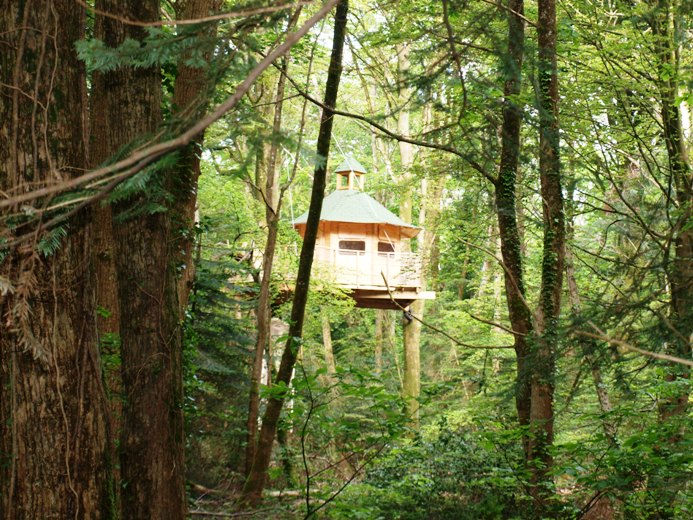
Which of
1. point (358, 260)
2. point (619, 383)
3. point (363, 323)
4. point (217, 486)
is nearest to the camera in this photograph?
point (619, 383)

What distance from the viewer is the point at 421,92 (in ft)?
16.4

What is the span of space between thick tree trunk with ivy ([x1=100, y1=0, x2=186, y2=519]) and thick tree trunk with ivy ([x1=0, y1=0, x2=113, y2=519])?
0.60 meters

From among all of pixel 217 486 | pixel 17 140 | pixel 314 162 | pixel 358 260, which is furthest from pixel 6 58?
pixel 358 260

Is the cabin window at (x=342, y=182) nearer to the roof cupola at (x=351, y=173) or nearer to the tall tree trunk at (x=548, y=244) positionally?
the roof cupola at (x=351, y=173)

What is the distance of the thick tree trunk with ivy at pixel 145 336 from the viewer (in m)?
3.96

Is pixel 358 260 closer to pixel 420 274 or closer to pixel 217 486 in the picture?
pixel 420 274

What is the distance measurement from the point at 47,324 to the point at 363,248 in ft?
52.3

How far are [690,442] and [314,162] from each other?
3329mm

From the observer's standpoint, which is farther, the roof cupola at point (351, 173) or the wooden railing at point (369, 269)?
the roof cupola at point (351, 173)

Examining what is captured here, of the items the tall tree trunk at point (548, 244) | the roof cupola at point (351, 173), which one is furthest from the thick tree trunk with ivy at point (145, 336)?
the roof cupola at point (351, 173)

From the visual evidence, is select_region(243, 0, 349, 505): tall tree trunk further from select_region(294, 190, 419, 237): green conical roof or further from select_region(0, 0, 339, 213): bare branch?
select_region(294, 190, 419, 237): green conical roof

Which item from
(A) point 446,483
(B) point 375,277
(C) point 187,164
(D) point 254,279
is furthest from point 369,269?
(C) point 187,164

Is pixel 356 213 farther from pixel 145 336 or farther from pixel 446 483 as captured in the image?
pixel 145 336

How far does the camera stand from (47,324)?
318 cm
